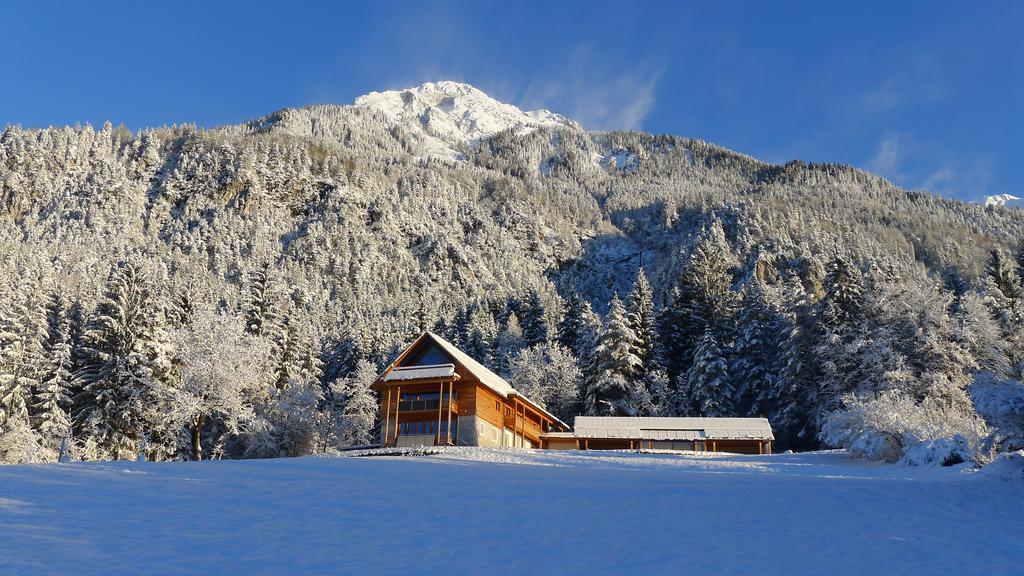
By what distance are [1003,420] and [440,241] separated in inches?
6440

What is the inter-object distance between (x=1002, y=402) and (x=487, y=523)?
14.4 metres

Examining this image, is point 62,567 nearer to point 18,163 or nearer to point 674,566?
point 674,566

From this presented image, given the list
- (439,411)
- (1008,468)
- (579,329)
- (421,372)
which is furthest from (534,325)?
(1008,468)

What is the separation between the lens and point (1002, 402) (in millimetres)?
18641

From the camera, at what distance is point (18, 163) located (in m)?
176

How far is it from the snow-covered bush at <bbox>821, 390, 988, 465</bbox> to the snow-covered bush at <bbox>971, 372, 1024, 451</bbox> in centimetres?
620

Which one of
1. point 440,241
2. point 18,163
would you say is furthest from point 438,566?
point 18,163

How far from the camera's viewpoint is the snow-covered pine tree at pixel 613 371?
55906 mm

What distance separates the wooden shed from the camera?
47.2 metres

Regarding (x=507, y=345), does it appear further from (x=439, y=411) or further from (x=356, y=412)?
(x=439, y=411)

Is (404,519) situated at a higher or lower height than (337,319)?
lower

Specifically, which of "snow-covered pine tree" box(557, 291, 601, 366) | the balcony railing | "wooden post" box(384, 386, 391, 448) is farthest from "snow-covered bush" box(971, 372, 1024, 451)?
"snow-covered pine tree" box(557, 291, 601, 366)

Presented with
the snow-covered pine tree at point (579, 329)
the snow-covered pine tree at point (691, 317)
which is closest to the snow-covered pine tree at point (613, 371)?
the snow-covered pine tree at point (579, 329)

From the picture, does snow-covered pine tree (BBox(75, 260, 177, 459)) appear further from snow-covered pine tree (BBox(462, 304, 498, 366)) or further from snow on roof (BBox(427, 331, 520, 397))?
snow-covered pine tree (BBox(462, 304, 498, 366))
